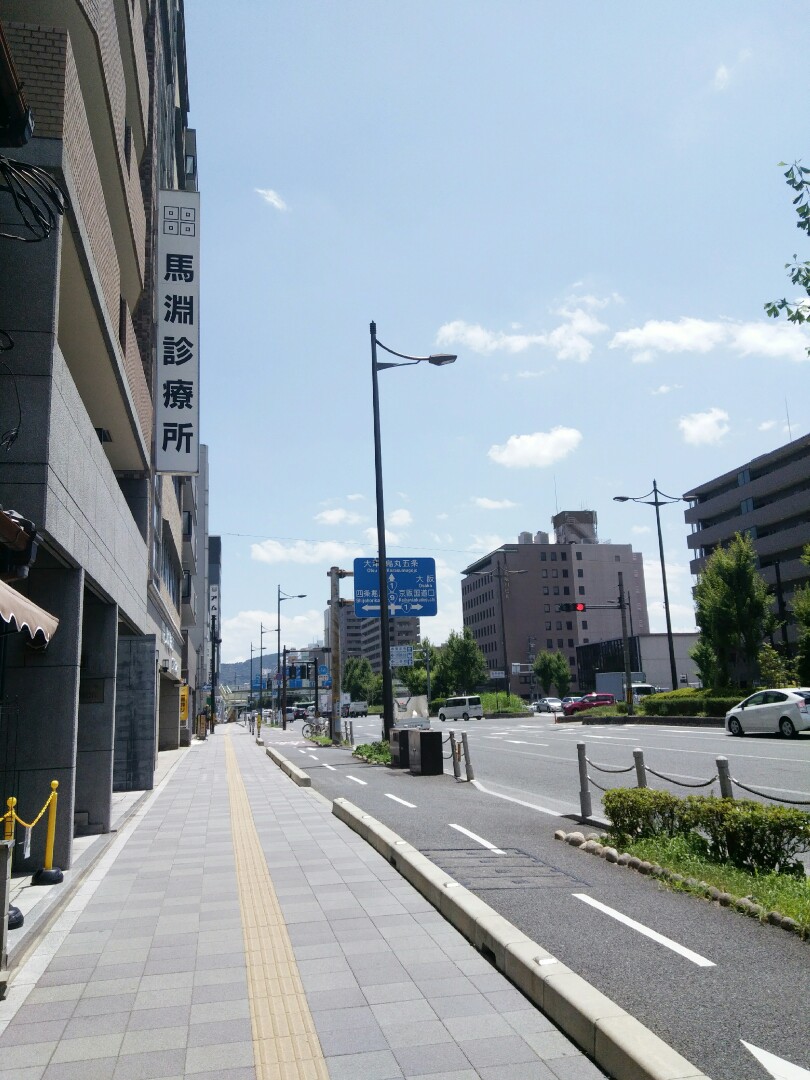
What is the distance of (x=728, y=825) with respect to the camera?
812 cm

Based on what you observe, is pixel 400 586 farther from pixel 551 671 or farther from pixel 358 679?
pixel 358 679

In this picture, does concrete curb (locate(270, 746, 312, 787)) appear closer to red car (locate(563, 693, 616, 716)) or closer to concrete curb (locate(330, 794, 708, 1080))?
concrete curb (locate(330, 794, 708, 1080))

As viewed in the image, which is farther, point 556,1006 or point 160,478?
point 160,478

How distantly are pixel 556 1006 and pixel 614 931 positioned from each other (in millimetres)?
1849

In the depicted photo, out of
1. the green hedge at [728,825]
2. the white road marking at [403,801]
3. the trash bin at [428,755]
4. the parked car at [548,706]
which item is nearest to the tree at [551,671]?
the parked car at [548,706]

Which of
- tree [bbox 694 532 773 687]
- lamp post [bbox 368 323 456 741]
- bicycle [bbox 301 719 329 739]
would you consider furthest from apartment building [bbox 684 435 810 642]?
lamp post [bbox 368 323 456 741]

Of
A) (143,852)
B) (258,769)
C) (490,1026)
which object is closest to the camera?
(490,1026)

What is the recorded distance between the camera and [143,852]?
10789 millimetres

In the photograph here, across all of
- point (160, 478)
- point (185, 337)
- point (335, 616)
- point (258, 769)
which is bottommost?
point (258, 769)

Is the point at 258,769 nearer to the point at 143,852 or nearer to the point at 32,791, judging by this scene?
the point at 143,852

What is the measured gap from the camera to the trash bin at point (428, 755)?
19.7m

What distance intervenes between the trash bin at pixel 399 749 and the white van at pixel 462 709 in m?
42.3

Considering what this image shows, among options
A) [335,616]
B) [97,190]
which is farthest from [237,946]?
[335,616]

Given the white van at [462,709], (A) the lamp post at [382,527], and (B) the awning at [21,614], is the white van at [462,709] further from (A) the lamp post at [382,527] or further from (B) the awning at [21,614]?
(B) the awning at [21,614]
